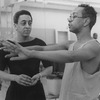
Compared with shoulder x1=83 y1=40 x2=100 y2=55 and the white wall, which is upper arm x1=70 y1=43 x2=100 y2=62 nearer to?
shoulder x1=83 y1=40 x2=100 y2=55

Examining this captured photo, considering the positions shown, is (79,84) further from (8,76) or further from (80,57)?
(8,76)

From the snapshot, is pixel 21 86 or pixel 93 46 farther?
pixel 21 86

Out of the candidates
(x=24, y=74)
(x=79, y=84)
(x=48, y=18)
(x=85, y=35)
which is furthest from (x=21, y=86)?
(x=48, y=18)

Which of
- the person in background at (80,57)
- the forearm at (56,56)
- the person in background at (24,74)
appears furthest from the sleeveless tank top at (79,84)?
the person in background at (24,74)

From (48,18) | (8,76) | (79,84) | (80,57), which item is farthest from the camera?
(48,18)

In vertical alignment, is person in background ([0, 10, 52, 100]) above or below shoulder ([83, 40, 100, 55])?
below

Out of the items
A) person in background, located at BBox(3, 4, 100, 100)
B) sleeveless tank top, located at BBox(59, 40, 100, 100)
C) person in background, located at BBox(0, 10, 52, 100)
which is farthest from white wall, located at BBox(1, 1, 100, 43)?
sleeveless tank top, located at BBox(59, 40, 100, 100)

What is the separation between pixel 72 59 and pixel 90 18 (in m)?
0.33

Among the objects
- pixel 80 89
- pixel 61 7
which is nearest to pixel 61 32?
pixel 61 7

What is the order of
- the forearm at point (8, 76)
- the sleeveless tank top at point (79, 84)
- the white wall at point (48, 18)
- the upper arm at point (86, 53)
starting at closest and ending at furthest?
1. the upper arm at point (86, 53)
2. the sleeveless tank top at point (79, 84)
3. the forearm at point (8, 76)
4. the white wall at point (48, 18)

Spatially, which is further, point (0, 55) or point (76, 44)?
point (0, 55)

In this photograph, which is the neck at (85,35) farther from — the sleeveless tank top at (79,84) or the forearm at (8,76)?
the forearm at (8,76)

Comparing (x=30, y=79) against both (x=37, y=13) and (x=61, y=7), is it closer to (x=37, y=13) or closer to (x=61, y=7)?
(x=37, y=13)

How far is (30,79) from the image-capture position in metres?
1.43
